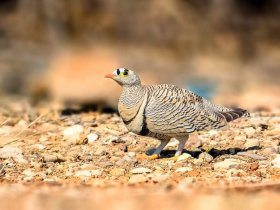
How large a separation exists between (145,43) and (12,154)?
50.3 feet

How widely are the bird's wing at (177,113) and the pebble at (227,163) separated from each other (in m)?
0.32

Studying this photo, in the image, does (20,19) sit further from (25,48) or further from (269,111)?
(269,111)

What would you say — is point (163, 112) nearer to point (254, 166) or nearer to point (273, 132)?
point (254, 166)

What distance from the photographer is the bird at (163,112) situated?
22.8 ft

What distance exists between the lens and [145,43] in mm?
22531

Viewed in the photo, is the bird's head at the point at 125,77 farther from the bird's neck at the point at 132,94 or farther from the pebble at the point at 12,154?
the pebble at the point at 12,154

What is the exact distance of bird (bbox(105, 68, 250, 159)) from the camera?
6949 mm

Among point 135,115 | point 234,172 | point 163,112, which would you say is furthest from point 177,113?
point 234,172

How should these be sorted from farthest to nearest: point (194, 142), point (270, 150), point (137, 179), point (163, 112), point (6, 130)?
point (6, 130), point (194, 142), point (270, 150), point (163, 112), point (137, 179)

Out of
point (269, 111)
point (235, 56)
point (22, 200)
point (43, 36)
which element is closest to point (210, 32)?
point (235, 56)

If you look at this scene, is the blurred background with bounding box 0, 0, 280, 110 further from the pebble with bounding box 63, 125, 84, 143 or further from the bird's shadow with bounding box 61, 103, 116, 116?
the pebble with bounding box 63, 125, 84, 143

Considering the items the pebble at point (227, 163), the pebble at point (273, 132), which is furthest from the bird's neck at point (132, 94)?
the pebble at point (273, 132)

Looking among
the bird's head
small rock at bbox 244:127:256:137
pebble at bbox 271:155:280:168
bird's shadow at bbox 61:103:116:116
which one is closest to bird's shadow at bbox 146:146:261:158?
pebble at bbox 271:155:280:168

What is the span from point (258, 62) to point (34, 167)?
1505 cm
